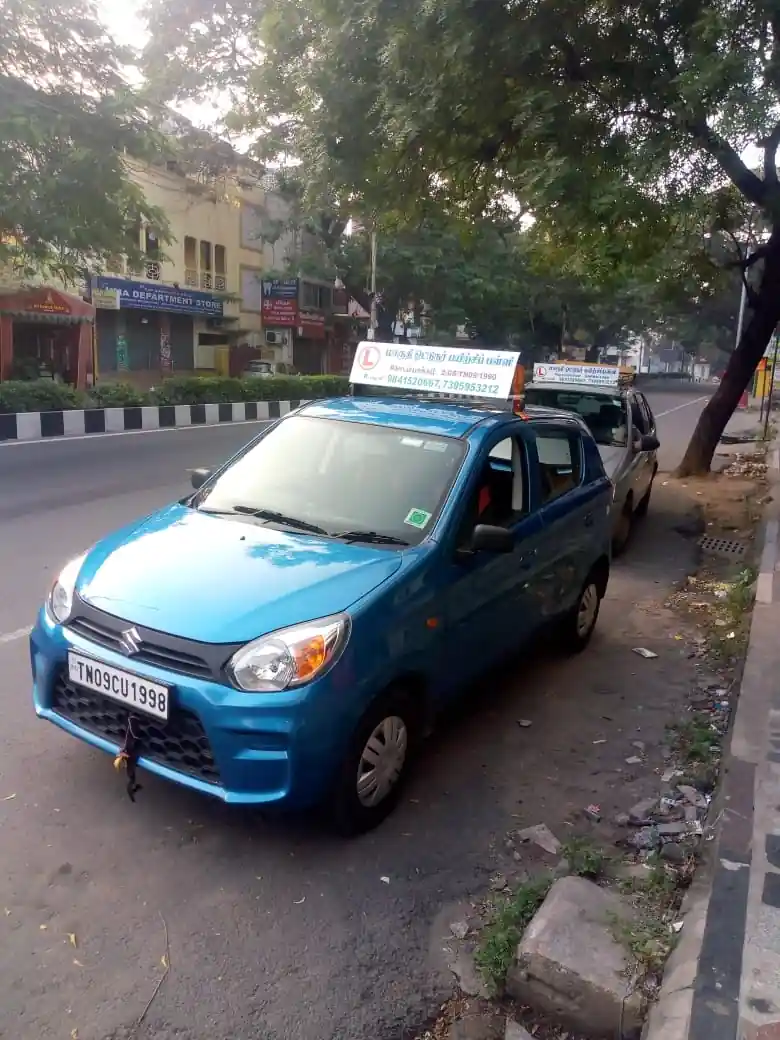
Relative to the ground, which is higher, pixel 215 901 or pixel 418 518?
pixel 418 518

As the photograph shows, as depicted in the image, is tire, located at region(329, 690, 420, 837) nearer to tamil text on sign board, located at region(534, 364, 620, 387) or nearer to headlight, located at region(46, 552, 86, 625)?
headlight, located at region(46, 552, 86, 625)

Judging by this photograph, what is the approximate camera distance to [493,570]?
4.21 meters

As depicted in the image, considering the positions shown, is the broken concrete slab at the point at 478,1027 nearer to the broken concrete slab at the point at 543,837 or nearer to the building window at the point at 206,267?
the broken concrete slab at the point at 543,837

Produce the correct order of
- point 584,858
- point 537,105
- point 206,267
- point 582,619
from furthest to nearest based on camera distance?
point 206,267 < point 537,105 < point 582,619 < point 584,858

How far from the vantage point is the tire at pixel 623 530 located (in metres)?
8.79

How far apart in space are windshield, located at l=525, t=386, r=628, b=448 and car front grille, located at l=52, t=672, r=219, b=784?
6.58m

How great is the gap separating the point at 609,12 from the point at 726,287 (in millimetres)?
7766

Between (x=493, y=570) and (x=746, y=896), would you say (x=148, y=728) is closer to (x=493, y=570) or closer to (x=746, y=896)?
(x=493, y=570)

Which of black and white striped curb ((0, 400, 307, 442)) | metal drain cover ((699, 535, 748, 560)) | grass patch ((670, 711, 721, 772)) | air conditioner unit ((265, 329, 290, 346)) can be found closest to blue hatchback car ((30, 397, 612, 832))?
grass patch ((670, 711, 721, 772))

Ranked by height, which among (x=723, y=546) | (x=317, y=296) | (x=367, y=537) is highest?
(x=317, y=296)

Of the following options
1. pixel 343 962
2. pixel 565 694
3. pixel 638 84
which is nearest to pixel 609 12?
pixel 638 84

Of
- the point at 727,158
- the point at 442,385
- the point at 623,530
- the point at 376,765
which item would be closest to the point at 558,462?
the point at 442,385

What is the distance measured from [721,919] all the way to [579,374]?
29.5 ft

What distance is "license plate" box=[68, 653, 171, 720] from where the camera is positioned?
311 centimetres
